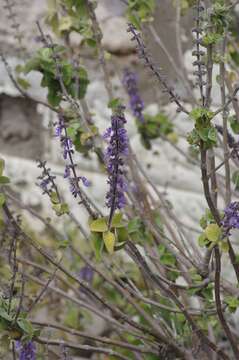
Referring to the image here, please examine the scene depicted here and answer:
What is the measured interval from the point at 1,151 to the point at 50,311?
1027mm

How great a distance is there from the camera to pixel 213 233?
4.23 ft

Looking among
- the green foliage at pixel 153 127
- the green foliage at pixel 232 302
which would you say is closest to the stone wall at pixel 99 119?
the green foliage at pixel 153 127

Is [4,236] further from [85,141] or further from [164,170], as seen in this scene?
[164,170]

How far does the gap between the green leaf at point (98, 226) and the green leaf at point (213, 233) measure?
0.19m

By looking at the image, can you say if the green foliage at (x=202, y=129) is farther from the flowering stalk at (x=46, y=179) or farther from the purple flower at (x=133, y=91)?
the purple flower at (x=133, y=91)

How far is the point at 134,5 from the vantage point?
1904 mm

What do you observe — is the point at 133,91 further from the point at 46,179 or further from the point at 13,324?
the point at 13,324

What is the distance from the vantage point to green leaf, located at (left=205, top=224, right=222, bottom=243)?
50.4 inches

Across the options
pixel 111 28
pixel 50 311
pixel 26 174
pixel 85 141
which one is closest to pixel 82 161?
pixel 26 174

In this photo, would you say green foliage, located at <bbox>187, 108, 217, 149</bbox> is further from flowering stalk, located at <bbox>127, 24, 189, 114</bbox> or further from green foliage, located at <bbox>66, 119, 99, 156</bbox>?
green foliage, located at <bbox>66, 119, 99, 156</bbox>

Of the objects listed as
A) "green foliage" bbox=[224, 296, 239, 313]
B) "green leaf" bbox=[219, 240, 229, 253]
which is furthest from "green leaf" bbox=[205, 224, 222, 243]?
"green foliage" bbox=[224, 296, 239, 313]

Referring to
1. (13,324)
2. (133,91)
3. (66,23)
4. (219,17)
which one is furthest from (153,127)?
(13,324)

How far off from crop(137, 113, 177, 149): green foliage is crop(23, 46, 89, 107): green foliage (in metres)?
0.42

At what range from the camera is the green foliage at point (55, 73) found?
180cm
